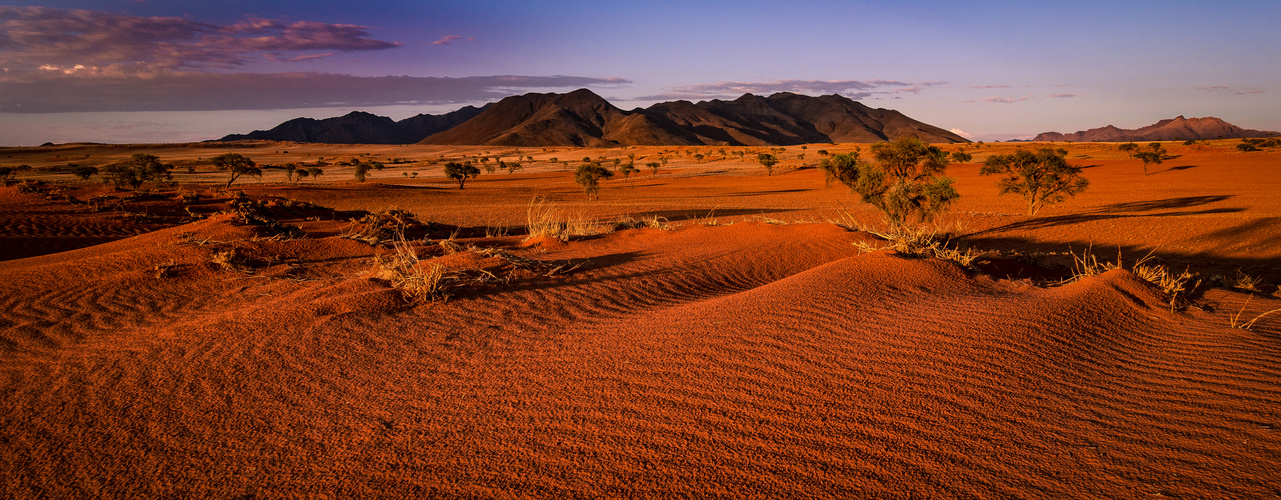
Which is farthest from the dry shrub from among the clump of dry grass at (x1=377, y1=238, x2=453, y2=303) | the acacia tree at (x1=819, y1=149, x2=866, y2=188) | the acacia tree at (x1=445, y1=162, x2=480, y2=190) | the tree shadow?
the acacia tree at (x1=445, y1=162, x2=480, y2=190)

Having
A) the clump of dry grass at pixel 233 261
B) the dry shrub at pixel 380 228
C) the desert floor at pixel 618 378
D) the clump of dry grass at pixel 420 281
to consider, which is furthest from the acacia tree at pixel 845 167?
the clump of dry grass at pixel 233 261

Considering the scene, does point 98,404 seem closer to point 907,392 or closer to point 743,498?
point 743,498

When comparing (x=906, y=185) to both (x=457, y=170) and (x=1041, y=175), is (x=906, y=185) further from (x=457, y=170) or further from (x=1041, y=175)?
(x=457, y=170)

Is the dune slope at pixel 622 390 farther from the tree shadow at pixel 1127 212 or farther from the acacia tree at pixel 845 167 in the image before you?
the acacia tree at pixel 845 167

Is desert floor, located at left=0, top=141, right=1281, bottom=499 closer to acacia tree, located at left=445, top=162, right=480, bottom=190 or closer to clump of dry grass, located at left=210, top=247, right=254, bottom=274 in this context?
clump of dry grass, located at left=210, top=247, right=254, bottom=274

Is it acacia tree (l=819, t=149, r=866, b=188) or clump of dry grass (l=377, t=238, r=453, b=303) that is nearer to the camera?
clump of dry grass (l=377, t=238, r=453, b=303)

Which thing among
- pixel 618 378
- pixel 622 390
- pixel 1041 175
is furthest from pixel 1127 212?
pixel 622 390

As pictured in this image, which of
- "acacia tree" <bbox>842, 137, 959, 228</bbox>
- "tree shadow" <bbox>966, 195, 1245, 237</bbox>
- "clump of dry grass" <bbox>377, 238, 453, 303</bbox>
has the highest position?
"acacia tree" <bbox>842, 137, 959, 228</bbox>
